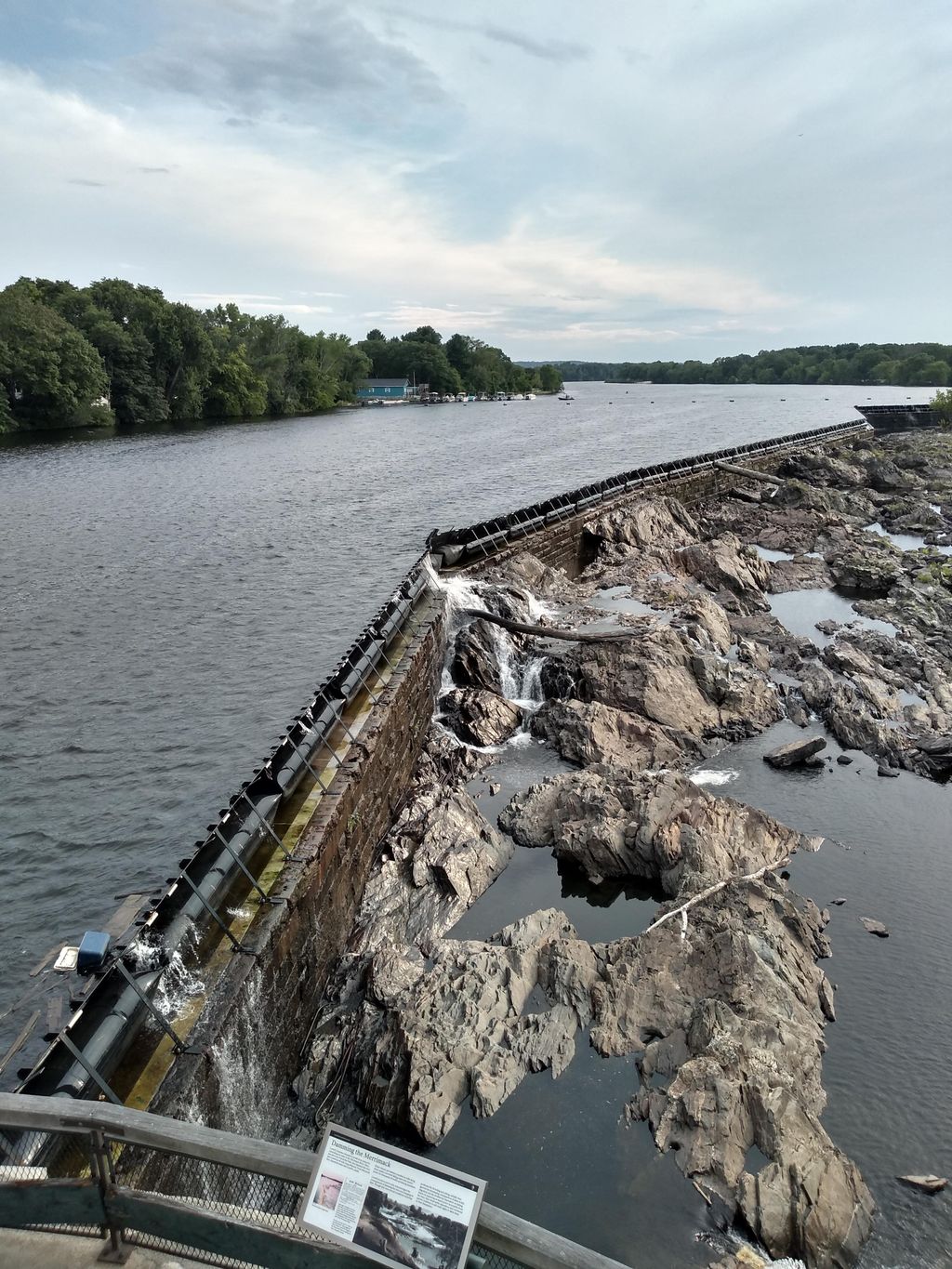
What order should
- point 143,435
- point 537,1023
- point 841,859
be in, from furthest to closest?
point 143,435 → point 841,859 → point 537,1023

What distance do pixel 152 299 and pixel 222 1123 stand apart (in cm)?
10631

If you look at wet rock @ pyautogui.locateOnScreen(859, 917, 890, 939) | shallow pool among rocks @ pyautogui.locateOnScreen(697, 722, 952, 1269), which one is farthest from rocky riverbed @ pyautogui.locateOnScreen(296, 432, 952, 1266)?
wet rock @ pyautogui.locateOnScreen(859, 917, 890, 939)

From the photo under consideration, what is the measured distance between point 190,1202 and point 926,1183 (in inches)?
344

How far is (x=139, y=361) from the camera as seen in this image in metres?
93.3

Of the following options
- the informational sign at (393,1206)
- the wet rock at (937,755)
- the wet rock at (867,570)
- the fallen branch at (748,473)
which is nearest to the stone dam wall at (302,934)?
the informational sign at (393,1206)

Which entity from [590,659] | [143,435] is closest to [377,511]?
[590,659]

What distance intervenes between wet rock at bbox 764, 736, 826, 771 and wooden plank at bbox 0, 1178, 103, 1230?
17.4 m

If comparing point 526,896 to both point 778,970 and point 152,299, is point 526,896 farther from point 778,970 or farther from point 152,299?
point 152,299

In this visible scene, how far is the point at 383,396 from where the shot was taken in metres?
172

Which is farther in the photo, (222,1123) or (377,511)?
(377,511)

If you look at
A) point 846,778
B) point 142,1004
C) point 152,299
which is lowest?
point 846,778

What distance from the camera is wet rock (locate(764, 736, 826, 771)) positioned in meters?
19.4

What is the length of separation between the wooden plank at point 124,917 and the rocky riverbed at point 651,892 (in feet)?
9.74

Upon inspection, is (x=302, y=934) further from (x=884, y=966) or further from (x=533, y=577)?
(x=533, y=577)
